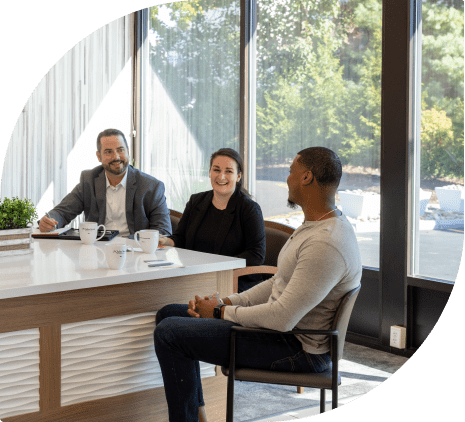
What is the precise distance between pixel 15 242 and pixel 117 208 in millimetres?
1238

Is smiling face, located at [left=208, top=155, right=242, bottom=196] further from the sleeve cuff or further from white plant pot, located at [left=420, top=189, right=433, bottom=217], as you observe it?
white plant pot, located at [left=420, top=189, right=433, bottom=217]

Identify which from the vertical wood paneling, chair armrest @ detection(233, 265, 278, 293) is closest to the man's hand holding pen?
chair armrest @ detection(233, 265, 278, 293)

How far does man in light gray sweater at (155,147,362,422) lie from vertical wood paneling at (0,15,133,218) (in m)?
4.23

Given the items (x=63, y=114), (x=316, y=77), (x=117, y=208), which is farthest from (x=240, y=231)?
(x=63, y=114)

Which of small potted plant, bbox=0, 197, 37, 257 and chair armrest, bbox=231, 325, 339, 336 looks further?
small potted plant, bbox=0, 197, 37, 257

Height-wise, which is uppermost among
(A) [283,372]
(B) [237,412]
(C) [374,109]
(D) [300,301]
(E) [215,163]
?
(C) [374,109]

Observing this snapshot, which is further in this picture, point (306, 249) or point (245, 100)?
point (245, 100)

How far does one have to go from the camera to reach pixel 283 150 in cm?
A: 457

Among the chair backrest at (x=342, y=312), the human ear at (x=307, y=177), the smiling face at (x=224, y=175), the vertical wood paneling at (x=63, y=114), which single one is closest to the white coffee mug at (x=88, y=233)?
the smiling face at (x=224, y=175)

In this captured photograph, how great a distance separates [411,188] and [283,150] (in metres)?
1.23

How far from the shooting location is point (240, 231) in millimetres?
3094

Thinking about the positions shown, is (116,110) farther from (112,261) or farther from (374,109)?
(112,261)

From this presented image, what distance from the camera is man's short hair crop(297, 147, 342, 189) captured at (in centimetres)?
206

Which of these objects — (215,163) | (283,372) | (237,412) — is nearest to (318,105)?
(215,163)
